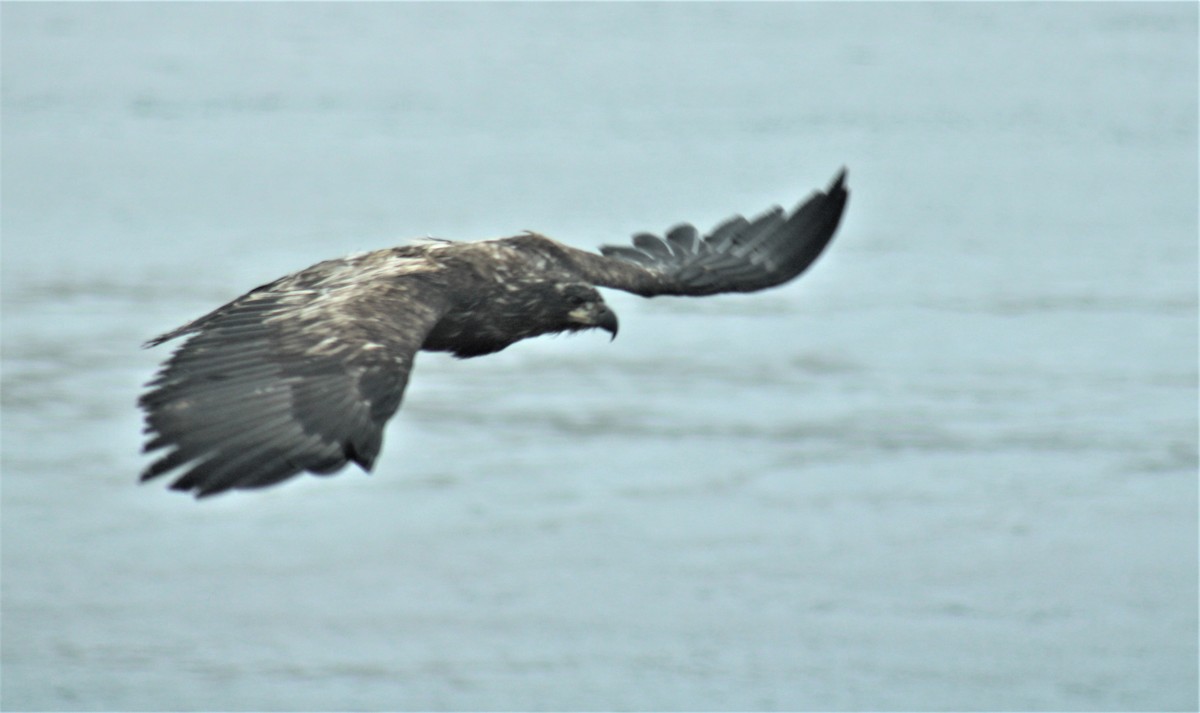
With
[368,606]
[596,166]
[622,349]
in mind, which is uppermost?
[596,166]

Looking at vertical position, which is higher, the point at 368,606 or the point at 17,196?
the point at 17,196

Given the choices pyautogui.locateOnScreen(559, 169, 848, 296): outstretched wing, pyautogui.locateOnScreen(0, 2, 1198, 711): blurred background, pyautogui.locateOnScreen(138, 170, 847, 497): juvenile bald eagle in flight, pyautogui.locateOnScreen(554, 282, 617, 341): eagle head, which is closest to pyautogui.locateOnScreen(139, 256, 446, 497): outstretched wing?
pyautogui.locateOnScreen(138, 170, 847, 497): juvenile bald eagle in flight

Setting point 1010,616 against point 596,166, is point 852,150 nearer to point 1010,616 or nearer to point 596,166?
point 596,166

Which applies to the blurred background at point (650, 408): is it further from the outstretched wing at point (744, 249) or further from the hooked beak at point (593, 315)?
the hooked beak at point (593, 315)

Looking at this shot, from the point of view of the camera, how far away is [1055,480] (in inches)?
482

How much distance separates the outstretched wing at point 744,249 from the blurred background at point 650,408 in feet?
7.09

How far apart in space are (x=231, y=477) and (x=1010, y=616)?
19.4ft

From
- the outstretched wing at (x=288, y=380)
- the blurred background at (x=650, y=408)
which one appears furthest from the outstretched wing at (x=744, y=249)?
the blurred background at (x=650, y=408)

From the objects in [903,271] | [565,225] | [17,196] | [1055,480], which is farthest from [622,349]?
[17,196]

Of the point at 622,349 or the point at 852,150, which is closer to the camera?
the point at 622,349

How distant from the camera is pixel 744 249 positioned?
9281 mm

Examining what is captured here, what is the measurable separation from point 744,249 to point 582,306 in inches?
68.3

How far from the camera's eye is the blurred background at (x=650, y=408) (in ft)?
33.7

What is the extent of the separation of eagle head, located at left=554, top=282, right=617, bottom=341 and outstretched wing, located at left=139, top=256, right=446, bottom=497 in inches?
23.6
